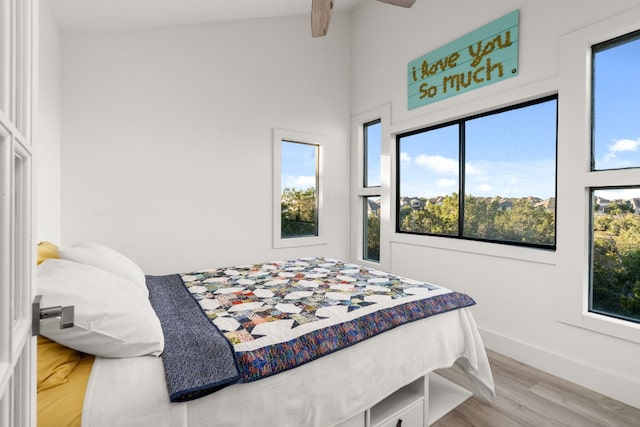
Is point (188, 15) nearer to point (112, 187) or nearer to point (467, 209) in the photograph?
point (112, 187)

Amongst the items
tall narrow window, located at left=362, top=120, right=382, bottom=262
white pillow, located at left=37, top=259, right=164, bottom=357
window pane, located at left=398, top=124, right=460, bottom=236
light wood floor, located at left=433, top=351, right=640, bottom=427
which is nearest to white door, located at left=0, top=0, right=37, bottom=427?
white pillow, located at left=37, top=259, right=164, bottom=357

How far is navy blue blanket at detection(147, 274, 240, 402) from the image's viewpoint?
105cm

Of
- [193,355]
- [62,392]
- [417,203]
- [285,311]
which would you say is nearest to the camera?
[62,392]

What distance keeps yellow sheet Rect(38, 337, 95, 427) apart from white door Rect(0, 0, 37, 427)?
0.32 metres

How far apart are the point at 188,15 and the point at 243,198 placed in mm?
1675

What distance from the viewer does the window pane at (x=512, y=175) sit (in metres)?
2.45

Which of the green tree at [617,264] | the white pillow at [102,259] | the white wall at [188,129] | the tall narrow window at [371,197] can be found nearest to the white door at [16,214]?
the white pillow at [102,259]

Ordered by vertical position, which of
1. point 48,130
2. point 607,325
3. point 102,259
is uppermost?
point 48,130

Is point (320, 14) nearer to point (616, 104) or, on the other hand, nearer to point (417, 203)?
point (616, 104)

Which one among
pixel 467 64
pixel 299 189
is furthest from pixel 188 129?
pixel 467 64

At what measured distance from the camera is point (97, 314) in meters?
1.07

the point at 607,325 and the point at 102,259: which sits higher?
the point at 102,259

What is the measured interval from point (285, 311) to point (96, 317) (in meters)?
0.80

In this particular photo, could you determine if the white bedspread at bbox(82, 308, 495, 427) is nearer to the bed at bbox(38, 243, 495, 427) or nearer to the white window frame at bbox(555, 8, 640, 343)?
the bed at bbox(38, 243, 495, 427)
